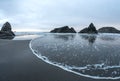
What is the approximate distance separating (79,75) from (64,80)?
1395mm

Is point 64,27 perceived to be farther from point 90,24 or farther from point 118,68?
point 118,68

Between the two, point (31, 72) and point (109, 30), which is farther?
point (109, 30)

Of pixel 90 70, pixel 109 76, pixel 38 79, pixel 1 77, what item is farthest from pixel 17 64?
pixel 109 76

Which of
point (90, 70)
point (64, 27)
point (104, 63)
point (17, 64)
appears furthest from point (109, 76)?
point (64, 27)

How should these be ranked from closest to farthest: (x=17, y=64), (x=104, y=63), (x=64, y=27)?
(x=17, y=64) < (x=104, y=63) < (x=64, y=27)

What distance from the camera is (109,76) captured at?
10.0m

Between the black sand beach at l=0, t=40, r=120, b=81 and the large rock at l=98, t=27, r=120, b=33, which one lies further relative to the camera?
the large rock at l=98, t=27, r=120, b=33

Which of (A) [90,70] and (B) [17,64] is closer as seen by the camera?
(A) [90,70]

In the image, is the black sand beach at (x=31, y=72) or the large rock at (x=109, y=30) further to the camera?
the large rock at (x=109, y=30)

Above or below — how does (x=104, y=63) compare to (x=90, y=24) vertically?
below

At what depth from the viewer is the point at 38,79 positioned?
9141mm

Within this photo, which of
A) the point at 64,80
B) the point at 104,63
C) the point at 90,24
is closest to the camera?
the point at 64,80

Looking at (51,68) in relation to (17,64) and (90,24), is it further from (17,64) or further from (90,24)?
(90,24)

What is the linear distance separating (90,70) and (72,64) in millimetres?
1761
